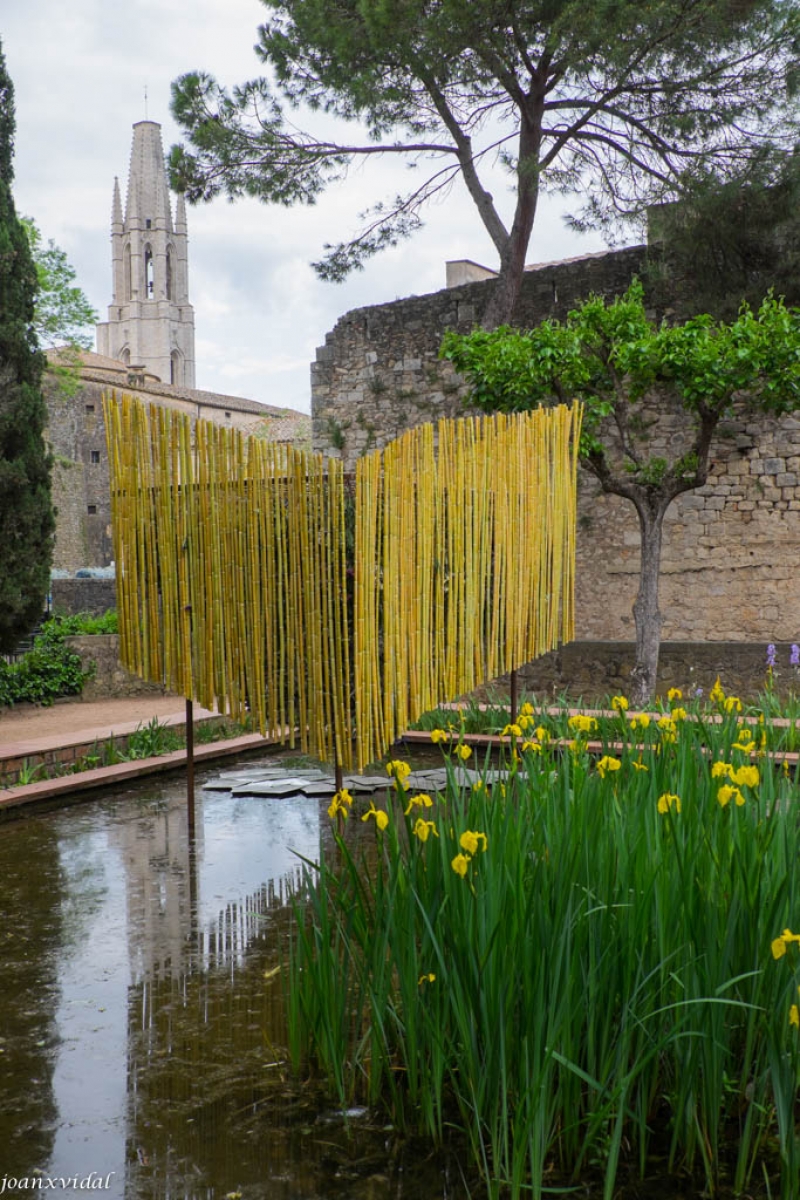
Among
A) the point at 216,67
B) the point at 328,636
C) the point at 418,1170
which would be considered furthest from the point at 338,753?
the point at 216,67

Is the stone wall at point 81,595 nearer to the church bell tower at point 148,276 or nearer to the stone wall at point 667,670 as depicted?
the stone wall at point 667,670

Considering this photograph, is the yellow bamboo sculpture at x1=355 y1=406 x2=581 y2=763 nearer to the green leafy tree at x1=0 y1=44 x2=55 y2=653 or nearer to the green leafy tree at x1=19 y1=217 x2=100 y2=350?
the green leafy tree at x1=0 y1=44 x2=55 y2=653

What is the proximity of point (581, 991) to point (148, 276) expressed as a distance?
287ft

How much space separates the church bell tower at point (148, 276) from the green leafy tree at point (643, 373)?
2944 inches

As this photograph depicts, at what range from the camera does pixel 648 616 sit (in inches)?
399

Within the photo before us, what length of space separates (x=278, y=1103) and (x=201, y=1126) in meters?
0.17

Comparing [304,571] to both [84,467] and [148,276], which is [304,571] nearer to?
[84,467]

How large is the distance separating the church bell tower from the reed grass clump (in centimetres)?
8203

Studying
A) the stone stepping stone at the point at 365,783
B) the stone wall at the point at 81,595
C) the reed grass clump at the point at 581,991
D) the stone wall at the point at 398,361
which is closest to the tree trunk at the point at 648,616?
the stone wall at the point at 398,361

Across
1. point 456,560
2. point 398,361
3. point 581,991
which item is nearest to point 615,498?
point 398,361

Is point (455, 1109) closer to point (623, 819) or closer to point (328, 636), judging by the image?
point (623, 819)

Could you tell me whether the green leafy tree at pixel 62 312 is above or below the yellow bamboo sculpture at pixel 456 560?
above

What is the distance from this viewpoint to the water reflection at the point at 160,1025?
2152 millimetres

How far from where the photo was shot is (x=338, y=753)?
4.39m
